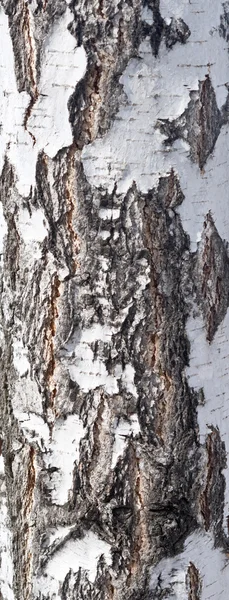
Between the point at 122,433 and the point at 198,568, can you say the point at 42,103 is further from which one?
the point at 198,568

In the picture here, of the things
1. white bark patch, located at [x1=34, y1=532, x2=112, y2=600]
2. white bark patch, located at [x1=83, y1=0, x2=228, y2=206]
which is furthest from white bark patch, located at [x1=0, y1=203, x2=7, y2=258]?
white bark patch, located at [x1=34, y1=532, x2=112, y2=600]

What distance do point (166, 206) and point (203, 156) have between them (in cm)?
11

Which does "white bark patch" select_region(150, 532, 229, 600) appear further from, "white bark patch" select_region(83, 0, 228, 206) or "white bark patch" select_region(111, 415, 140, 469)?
"white bark patch" select_region(83, 0, 228, 206)

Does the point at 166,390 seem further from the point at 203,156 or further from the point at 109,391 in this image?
the point at 203,156

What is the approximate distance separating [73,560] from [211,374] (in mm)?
388

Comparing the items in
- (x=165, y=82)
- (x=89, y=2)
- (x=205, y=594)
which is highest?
(x=89, y=2)

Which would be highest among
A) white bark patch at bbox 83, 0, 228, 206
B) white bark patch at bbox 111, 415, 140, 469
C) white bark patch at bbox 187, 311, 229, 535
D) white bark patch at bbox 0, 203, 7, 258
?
white bark patch at bbox 83, 0, 228, 206

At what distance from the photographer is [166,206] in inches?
49.2

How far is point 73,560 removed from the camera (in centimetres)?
134

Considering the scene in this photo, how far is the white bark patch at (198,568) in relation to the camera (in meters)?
1.33

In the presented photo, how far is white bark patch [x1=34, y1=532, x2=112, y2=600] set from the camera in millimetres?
1311

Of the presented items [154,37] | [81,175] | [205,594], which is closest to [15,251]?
[81,175]

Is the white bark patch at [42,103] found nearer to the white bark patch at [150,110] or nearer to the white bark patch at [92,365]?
the white bark patch at [150,110]

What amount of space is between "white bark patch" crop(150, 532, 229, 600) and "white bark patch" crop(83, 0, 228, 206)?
2.01 feet
